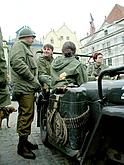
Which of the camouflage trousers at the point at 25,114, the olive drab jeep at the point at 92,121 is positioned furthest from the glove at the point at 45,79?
the olive drab jeep at the point at 92,121

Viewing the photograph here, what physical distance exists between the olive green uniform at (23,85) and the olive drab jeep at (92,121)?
771mm

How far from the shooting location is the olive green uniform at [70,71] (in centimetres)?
480

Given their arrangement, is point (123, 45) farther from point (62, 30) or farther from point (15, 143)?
point (62, 30)

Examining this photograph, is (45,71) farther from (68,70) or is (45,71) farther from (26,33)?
(68,70)

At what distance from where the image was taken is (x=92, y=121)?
3531 mm

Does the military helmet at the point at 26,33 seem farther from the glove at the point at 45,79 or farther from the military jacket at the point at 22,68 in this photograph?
the glove at the point at 45,79

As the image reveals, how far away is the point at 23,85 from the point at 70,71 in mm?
779

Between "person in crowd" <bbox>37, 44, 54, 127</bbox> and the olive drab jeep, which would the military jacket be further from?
the olive drab jeep

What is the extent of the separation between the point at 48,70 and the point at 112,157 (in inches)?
136

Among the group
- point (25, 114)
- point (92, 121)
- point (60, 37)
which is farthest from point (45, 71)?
point (60, 37)

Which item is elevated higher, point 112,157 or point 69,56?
point 69,56

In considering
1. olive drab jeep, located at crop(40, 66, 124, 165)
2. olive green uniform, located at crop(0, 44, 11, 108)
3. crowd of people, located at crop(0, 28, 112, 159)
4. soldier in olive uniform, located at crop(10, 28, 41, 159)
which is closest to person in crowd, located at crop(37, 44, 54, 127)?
crowd of people, located at crop(0, 28, 112, 159)

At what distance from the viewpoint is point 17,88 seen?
16.9ft

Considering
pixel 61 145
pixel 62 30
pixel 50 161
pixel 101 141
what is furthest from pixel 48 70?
pixel 62 30
